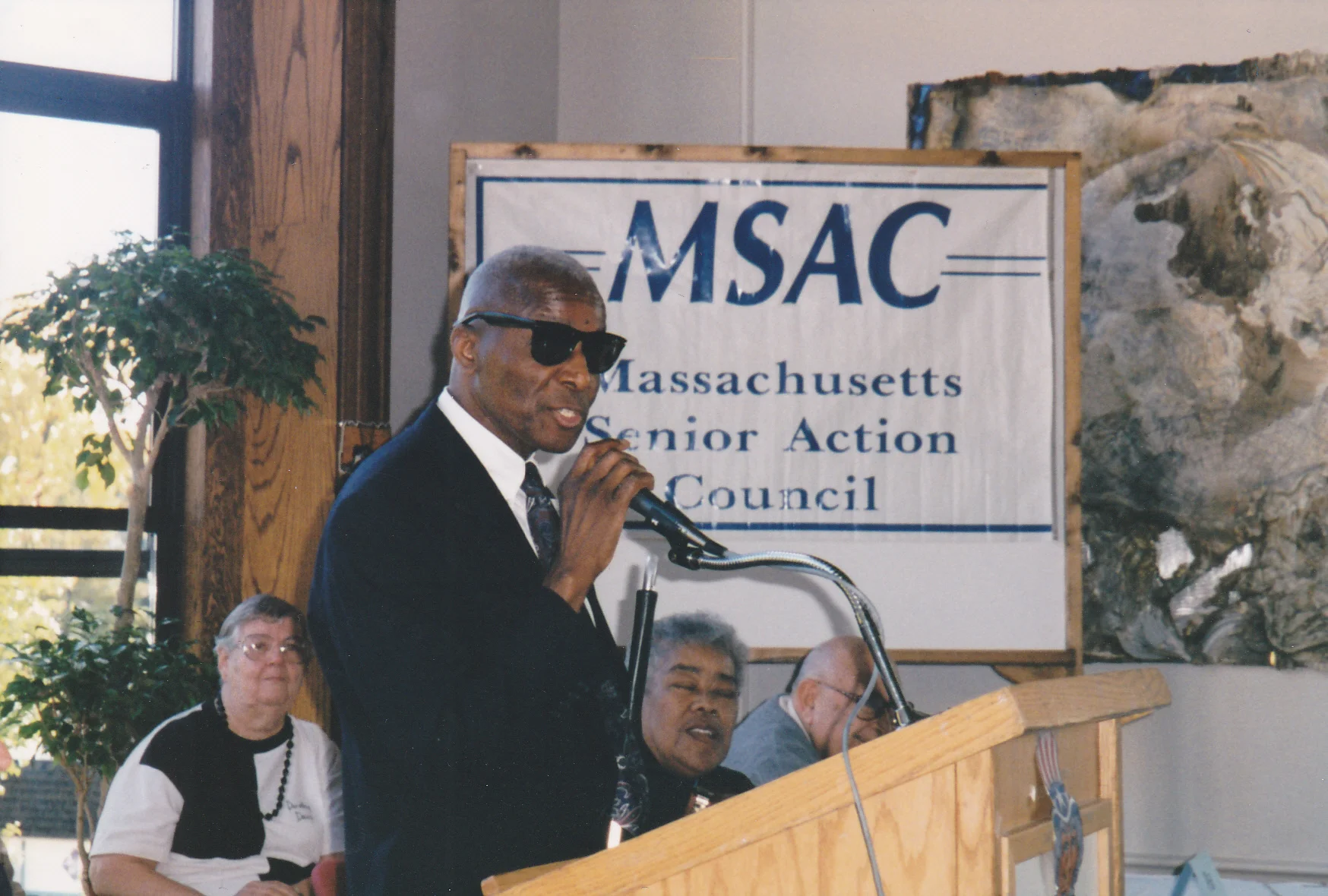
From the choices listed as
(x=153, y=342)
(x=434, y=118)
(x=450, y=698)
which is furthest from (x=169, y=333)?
(x=450, y=698)


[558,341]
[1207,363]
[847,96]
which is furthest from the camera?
[847,96]

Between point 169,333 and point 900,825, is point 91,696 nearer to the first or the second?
point 169,333

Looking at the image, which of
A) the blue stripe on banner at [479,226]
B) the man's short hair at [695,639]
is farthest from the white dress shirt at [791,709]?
the blue stripe on banner at [479,226]

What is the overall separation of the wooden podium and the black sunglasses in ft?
1.94

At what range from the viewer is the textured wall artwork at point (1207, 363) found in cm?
361

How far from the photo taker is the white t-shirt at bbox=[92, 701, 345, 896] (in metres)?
2.68

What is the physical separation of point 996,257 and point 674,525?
2.00m

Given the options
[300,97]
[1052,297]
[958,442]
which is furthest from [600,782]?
[300,97]

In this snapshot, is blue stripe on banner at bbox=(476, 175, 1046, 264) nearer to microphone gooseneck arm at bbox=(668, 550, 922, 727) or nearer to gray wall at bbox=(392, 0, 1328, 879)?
gray wall at bbox=(392, 0, 1328, 879)

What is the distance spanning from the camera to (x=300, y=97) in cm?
340

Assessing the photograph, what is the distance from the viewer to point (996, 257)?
3238mm

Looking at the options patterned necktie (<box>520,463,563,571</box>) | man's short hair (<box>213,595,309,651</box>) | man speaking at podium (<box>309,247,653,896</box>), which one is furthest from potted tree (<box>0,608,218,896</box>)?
patterned necktie (<box>520,463,563,571</box>)

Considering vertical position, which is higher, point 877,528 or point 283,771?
point 877,528

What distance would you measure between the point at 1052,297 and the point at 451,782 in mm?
2244
